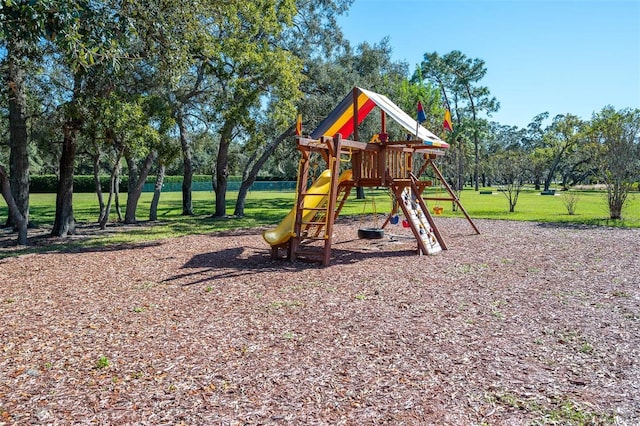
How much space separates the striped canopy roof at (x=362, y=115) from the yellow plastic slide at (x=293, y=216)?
3.44 feet

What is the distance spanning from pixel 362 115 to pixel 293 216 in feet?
13.4

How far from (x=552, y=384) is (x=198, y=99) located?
13.9 meters

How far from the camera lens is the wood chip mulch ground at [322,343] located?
10.3 feet

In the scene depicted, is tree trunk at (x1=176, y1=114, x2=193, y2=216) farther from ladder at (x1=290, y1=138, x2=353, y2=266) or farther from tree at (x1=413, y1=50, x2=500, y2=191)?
tree at (x1=413, y1=50, x2=500, y2=191)

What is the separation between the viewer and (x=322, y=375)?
365cm

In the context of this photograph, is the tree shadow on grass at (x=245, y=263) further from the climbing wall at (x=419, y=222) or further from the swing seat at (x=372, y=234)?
the swing seat at (x=372, y=234)

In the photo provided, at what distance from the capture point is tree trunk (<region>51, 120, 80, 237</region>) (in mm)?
11414

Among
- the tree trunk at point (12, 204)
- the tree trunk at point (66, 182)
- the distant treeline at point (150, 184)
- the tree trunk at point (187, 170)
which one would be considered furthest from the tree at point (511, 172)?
the distant treeline at point (150, 184)

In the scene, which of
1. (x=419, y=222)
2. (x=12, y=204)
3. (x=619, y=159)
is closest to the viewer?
(x=419, y=222)

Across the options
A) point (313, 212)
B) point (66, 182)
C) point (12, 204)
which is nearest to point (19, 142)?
point (66, 182)

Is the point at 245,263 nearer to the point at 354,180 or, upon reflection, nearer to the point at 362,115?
the point at 354,180

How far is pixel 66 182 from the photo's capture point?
1207 centimetres

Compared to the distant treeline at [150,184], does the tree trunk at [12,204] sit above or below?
below

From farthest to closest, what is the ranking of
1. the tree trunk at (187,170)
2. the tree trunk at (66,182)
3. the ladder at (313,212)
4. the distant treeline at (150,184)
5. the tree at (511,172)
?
1. the distant treeline at (150,184)
2. the tree at (511,172)
3. the tree trunk at (187,170)
4. the tree trunk at (66,182)
5. the ladder at (313,212)
